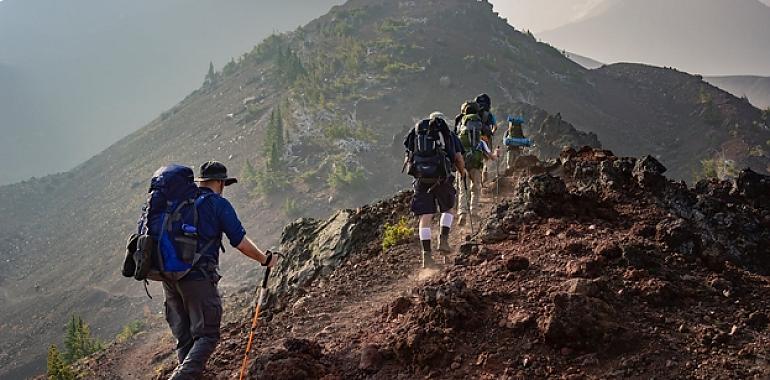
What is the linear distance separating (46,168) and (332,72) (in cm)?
10634

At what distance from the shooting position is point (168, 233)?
4.22 metres

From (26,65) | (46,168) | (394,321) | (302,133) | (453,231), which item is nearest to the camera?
(394,321)

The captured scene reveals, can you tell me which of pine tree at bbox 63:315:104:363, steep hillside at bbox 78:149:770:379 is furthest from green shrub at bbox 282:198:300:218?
steep hillside at bbox 78:149:770:379

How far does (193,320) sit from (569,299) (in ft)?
10.1

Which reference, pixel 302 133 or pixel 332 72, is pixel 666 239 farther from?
pixel 332 72

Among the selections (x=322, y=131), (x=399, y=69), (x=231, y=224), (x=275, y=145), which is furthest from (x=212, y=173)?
(x=399, y=69)

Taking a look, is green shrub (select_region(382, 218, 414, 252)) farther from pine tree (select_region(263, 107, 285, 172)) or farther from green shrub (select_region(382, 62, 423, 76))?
green shrub (select_region(382, 62, 423, 76))

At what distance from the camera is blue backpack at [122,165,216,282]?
13.8 feet

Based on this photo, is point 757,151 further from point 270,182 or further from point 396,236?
point 396,236

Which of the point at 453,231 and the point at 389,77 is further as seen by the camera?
the point at 389,77

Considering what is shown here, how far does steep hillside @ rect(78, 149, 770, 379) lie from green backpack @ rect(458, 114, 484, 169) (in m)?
1.67

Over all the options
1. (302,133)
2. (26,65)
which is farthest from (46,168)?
(302,133)

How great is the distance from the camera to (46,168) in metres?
136

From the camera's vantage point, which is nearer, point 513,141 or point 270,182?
point 513,141
